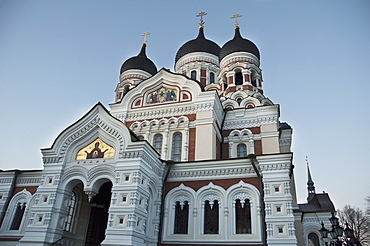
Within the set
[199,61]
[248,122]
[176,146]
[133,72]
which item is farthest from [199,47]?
[176,146]

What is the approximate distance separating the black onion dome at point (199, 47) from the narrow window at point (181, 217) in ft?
48.2

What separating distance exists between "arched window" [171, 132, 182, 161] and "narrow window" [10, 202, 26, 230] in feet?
23.2

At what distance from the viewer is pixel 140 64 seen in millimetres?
25859

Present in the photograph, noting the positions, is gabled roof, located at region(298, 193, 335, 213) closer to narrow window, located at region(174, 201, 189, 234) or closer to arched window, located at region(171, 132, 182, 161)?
arched window, located at region(171, 132, 182, 161)

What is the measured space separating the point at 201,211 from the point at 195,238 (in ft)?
3.24

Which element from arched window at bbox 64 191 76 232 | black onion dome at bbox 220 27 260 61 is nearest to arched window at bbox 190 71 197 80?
black onion dome at bbox 220 27 260 61

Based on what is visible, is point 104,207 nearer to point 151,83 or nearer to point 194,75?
point 151,83

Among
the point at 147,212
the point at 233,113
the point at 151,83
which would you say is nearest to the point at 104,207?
the point at 147,212

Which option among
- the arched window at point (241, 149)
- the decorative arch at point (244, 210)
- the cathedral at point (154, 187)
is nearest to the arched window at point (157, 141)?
the cathedral at point (154, 187)

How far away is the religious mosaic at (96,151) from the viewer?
1177cm

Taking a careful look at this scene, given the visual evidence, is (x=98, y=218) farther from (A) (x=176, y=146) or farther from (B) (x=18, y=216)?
Answer: (A) (x=176, y=146)

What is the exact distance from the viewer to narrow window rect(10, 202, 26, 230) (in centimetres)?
1339

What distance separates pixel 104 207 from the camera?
45.6 ft

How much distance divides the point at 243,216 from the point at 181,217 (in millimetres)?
2373
